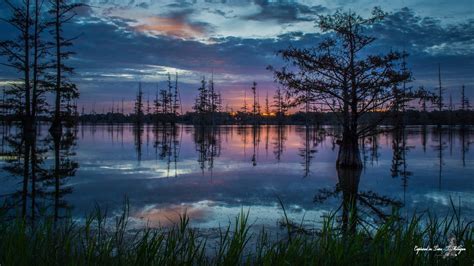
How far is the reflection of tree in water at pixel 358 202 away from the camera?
6410mm

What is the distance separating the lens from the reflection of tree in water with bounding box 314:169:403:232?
21.0 feet

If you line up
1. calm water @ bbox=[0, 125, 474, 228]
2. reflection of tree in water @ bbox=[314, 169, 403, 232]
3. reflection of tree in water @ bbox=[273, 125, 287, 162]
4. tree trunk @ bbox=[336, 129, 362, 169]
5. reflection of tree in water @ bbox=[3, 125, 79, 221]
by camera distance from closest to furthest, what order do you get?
reflection of tree in water @ bbox=[314, 169, 403, 232] < reflection of tree in water @ bbox=[3, 125, 79, 221] < calm water @ bbox=[0, 125, 474, 228] < tree trunk @ bbox=[336, 129, 362, 169] < reflection of tree in water @ bbox=[273, 125, 287, 162]

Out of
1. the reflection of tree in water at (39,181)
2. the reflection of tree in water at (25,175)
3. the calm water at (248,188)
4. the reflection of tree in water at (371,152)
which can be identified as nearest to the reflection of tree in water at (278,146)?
the calm water at (248,188)

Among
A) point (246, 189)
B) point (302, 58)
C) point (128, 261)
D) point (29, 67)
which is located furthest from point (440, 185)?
point (29, 67)

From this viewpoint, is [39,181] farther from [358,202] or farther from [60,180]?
[358,202]

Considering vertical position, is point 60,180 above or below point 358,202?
above

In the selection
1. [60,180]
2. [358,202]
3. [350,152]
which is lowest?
[358,202]

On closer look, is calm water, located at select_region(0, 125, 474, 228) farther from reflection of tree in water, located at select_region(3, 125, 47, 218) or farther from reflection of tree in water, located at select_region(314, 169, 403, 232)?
reflection of tree in water, located at select_region(3, 125, 47, 218)

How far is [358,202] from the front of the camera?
801 cm

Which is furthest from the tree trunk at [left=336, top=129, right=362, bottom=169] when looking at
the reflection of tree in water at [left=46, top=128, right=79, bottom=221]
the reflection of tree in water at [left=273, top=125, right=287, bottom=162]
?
the reflection of tree in water at [left=46, top=128, right=79, bottom=221]

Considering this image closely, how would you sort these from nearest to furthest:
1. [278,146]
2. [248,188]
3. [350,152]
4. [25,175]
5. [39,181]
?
[39,181]
[248,188]
[25,175]
[350,152]
[278,146]

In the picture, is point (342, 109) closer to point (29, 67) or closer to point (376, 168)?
point (376, 168)

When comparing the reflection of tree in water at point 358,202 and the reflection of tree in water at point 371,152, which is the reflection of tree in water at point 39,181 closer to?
the reflection of tree in water at point 358,202

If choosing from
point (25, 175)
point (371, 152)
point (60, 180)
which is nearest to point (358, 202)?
point (60, 180)
